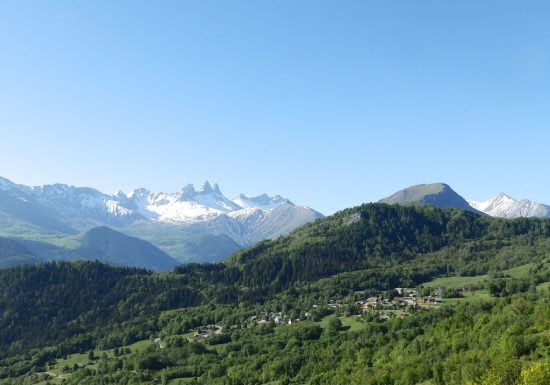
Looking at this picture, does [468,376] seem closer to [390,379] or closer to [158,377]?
[390,379]

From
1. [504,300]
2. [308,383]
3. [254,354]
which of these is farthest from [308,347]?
[504,300]

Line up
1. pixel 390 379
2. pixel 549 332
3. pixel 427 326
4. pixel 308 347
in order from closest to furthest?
pixel 549 332
pixel 390 379
pixel 427 326
pixel 308 347

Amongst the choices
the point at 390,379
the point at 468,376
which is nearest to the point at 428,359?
the point at 390,379

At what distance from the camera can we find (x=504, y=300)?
174750 millimetres

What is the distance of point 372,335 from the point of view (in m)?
174

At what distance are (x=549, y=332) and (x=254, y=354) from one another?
121899 mm

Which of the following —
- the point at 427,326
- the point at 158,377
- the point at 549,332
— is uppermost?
the point at 549,332

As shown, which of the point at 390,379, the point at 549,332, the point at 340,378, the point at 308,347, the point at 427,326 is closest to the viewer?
the point at 549,332

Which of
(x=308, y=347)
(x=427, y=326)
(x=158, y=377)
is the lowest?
(x=158, y=377)

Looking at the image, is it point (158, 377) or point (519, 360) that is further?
point (158, 377)

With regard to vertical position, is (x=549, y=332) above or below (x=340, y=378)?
above

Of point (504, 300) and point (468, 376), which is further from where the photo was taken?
point (504, 300)

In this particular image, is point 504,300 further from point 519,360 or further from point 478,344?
point 519,360

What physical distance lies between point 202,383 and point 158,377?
30.2 metres
